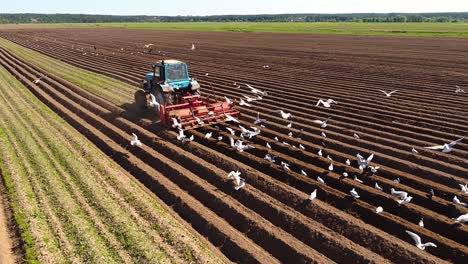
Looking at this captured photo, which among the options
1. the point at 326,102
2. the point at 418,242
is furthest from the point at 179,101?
the point at 418,242

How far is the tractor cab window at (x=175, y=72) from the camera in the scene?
43.5ft

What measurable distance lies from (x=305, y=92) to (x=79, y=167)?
32.7 ft

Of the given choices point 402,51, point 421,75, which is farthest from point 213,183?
point 402,51

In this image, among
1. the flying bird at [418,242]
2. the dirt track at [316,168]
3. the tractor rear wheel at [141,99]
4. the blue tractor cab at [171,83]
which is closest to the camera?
the flying bird at [418,242]

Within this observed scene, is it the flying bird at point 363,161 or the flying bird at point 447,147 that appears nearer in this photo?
the flying bird at point 363,161

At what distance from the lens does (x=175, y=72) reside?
13.4 metres

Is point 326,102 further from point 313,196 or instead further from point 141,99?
point 313,196

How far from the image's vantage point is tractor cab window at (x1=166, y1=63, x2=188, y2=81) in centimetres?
1327

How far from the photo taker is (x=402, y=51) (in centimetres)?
3045

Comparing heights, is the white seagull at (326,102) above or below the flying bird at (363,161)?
below

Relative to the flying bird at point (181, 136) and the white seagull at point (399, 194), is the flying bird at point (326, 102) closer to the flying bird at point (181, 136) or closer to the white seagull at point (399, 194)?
the flying bird at point (181, 136)

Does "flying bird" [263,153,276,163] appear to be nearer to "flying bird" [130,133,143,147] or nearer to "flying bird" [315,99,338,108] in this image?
"flying bird" [130,133,143,147]

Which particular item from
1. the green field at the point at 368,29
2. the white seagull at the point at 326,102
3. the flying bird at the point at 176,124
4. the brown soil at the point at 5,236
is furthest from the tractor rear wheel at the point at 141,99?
the green field at the point at 368,29

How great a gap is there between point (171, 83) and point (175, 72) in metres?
0.41
